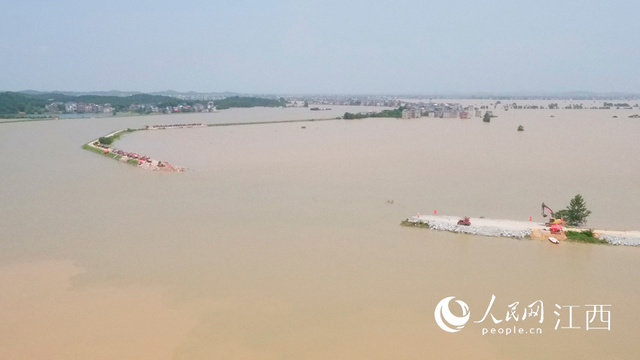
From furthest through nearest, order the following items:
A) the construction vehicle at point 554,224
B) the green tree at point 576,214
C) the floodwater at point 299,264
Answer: the green tree at point 576,214 → the construction vehicle at point 554,224 → the floodwater at point 299,264

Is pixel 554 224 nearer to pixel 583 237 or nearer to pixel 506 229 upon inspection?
pixel 583 237

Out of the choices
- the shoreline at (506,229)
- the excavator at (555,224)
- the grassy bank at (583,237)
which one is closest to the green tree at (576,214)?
the excavator at (555,224)

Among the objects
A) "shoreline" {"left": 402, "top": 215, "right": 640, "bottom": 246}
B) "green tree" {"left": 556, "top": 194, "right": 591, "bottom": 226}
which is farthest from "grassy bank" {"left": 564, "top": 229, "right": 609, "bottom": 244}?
A: "green tree" {"left": 556, "top": 194, "right": 591, "bottom": 226}

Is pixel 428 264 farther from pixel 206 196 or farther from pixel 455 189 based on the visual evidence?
pixel 206 196

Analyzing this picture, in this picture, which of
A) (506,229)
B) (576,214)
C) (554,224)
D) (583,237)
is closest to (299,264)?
(506,229)

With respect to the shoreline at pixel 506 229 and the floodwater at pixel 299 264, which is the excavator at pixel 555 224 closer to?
the shoreline at pixel 506 229
